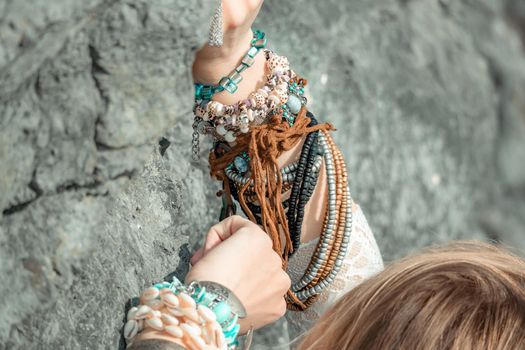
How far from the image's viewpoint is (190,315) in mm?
1348

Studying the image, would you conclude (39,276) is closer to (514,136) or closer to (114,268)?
(114,268)

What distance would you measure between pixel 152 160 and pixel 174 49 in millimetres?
471

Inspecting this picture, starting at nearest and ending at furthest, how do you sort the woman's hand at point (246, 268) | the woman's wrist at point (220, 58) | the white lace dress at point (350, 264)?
the woman's hand at point (246, 268), the woman's wrist at point (220, 58), the white lace dress at point (350, 264)

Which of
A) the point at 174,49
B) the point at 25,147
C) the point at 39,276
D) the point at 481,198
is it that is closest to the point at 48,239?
the point at 39,276

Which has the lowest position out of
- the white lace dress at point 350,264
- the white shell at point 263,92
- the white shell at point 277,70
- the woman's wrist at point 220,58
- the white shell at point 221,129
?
the white lace dress at point 350,264

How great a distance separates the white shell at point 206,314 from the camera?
135 centimetres

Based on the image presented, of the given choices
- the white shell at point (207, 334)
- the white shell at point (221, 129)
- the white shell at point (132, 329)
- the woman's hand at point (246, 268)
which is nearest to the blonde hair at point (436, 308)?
the woman's hand at point (246, 268)

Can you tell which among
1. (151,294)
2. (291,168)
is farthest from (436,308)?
(291,168)

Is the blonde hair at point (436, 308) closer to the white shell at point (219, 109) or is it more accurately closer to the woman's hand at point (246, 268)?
the woman's hand at point (246, 268)

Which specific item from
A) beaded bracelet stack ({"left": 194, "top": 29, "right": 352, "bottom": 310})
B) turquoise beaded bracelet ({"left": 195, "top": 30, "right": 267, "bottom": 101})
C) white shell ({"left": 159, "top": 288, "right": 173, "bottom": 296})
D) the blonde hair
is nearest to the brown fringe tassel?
beaded bracelet stack ({"left": 194, "top": 29, "right": 352, "bottom": 310})

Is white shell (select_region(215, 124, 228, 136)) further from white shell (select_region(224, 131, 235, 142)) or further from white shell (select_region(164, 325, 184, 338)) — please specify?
white shell (select_region(164, 325, 184, 338))

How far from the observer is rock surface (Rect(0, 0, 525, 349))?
1.37 meters

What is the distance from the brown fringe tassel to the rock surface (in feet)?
0.61

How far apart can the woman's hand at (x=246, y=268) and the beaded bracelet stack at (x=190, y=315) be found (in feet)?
0.19
